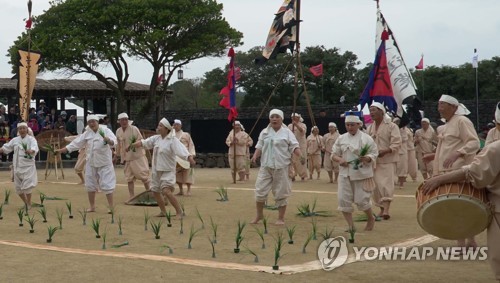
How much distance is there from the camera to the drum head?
5.69 metres

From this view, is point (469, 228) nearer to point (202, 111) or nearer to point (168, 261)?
point (168, 261)

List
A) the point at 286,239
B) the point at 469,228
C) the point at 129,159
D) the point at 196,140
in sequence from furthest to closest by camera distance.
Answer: the point at 196,140 < the point at 129,159 < the point at 286,239 < the point at 469,228

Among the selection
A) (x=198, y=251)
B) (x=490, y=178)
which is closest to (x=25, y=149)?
(x=198, y=251)

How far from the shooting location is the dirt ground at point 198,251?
7.12 m

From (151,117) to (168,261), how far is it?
100ft

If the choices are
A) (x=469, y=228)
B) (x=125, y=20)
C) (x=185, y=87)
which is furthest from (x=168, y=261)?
(x=185, y=87)

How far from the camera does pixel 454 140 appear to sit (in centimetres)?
890

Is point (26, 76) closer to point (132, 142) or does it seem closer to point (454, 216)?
point (132, 142)

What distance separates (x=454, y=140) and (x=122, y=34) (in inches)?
1104

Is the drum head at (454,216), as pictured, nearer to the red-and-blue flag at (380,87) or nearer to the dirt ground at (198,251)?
the dirt ground at (198,251)

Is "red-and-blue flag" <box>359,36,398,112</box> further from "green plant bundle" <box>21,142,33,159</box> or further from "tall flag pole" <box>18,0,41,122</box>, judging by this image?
"tall flag pole" <box>18,0,41,122</box>

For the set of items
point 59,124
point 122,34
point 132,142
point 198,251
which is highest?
point 122,34

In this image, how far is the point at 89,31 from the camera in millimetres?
36406

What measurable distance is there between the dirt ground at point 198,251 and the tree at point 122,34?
22.7m
